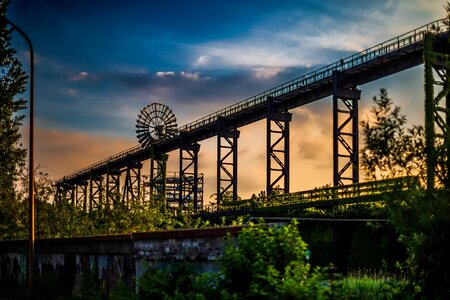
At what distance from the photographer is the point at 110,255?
17.1 metres

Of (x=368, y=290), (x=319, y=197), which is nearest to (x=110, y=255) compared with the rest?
(x=368, y=290)

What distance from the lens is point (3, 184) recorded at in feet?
131

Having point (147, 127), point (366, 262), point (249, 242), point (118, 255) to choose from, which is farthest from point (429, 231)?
point (147, 127)

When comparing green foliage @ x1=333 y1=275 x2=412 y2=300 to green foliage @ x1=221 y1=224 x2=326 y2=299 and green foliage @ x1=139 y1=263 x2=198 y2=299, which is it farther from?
green foliage @ x1=139 y1=263 x2=198 y2=299

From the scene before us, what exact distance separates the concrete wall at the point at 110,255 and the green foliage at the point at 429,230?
3.32m

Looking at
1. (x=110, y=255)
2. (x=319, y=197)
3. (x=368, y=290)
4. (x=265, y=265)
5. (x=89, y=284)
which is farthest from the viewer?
(x=319, y=197)

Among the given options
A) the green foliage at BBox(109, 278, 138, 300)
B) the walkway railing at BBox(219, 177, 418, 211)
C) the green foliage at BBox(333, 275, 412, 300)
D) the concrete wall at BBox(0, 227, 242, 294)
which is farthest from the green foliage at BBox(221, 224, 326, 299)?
the walkway railing at BBox(219, 177, 418, 211)

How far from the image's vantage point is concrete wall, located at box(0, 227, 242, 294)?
12484mm

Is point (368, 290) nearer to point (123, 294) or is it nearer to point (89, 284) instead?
point (123, 294)

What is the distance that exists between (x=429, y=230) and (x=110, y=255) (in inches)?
410

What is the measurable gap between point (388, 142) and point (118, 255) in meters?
8.91

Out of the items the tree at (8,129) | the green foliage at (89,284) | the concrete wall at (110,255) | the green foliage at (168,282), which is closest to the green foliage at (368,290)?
the concrete wall at (110,255)

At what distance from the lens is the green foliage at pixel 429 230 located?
26.8ft

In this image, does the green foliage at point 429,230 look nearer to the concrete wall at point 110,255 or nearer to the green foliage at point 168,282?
the concrete wall at point 110,255
